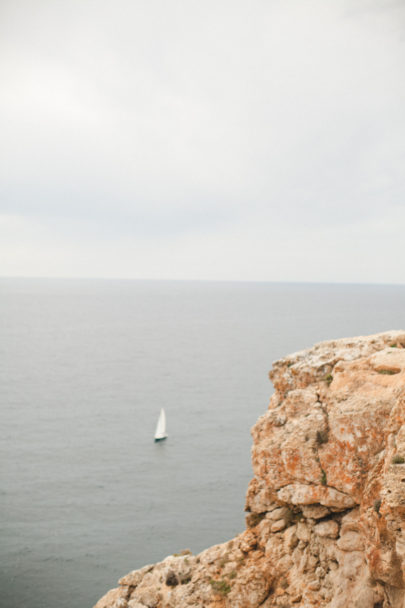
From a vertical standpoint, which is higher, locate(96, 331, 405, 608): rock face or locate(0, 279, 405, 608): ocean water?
locate(96, 331, 405, 608): rock face

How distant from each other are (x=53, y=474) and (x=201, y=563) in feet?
163

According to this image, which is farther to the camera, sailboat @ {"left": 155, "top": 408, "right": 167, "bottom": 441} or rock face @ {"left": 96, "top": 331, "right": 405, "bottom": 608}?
sailboat @ {"left": 155, "top": 408, "right": 167, "bottom": 441}

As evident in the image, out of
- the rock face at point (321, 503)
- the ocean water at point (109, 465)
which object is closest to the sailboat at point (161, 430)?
the ocean water at point (109, 465)

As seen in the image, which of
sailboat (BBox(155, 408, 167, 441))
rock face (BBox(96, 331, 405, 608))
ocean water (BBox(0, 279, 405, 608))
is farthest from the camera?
sailboat (BBox(155, 408, 167, 441))

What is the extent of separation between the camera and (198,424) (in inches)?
2955

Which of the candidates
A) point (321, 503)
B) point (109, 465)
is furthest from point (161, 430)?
point (321, 503)

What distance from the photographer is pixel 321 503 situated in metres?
11.1

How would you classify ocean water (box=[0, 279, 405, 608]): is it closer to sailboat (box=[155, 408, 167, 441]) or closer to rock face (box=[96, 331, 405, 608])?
sailboat (box=[155, 408, 167, 441])

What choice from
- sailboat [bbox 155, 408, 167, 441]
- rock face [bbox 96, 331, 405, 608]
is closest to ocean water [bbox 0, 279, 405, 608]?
sailboat [bbox 155, 408, 167, 441]

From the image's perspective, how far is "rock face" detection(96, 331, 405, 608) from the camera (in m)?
9.01

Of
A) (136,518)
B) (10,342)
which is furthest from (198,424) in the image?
(10,342)

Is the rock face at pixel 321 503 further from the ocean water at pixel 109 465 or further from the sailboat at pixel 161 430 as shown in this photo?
the sailboat at pixel 161 430

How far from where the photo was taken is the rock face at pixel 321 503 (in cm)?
901

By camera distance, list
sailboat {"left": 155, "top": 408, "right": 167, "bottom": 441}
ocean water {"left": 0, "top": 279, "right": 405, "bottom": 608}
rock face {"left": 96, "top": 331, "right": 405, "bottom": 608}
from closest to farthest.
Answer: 1. rock face {"left": 96, "top": 331, "right": 405, "bottom": 608}
2. ocean water {"left": 0, "top": 279, "right": 405, "bottom": 608}
3. sailboat {"left": 155, "top": 408, "right": 167, "bottom": 441}
